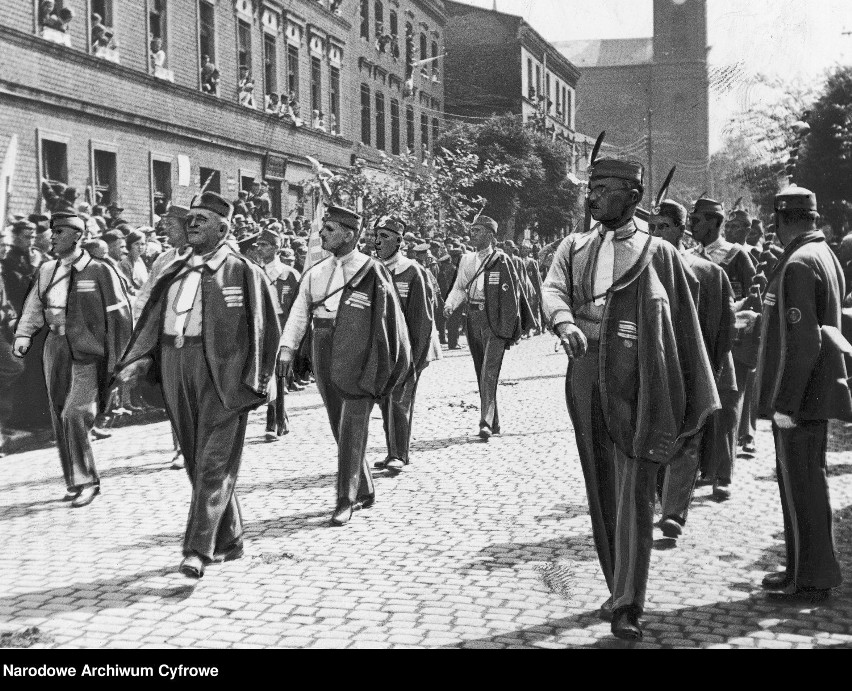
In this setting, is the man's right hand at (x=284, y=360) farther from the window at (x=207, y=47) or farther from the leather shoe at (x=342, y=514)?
the window at (x=207, y=47)

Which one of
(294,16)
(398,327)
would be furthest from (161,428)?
(294,16)

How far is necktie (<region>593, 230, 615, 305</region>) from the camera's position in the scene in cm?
533

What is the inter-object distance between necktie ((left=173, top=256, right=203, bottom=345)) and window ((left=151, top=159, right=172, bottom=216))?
17.3 meters

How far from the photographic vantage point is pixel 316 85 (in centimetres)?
3291

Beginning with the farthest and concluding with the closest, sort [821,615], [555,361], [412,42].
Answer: [412,42]
[555,361]
[821,615]

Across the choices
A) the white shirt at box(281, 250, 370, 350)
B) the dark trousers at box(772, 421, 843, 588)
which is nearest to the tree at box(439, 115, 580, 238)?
the white shirt at box(281, 250, 370, 350)

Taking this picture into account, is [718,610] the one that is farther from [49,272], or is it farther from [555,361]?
[555,361]

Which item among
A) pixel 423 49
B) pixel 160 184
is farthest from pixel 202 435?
pixel 423 49

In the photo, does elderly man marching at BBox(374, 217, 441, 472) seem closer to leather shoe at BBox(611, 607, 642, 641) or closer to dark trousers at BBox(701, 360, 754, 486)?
dark trousers at BBox(701, 360, 754, 486)

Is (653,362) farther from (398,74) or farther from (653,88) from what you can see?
(398,74)

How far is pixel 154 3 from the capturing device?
23344 millimetres

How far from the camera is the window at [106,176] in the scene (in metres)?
21.8

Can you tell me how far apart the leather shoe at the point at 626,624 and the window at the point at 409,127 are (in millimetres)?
38215
